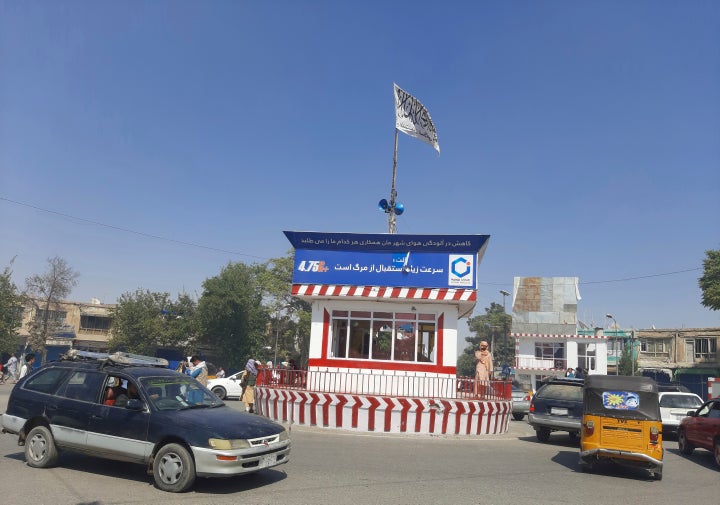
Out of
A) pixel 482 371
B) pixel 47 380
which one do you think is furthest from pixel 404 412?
pixel 47 380

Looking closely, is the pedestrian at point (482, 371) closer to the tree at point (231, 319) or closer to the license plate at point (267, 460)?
the license plate at point (267, 460)

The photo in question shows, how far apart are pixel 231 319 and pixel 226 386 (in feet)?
78.8

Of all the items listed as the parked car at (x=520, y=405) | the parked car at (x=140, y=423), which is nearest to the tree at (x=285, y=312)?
the parked car at (x=520, y=405)

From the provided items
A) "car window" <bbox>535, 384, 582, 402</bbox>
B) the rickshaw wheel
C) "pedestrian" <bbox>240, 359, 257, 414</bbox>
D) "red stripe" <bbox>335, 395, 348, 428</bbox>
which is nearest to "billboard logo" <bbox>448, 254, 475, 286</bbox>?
"car window" <bbox>535, 384, 582, 402</bbox>

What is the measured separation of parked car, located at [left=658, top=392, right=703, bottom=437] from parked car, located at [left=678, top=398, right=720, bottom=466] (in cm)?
360

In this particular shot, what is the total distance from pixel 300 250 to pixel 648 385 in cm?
1063

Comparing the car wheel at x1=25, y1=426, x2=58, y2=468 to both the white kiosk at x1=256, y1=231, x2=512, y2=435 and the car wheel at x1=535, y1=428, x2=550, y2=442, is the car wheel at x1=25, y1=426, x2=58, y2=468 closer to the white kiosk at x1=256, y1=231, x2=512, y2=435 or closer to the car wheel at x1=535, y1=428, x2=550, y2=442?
the white kiosk at x1=256, y1=231, x2=512, y2=435

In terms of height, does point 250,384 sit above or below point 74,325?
below

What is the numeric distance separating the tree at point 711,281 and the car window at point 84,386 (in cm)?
4883

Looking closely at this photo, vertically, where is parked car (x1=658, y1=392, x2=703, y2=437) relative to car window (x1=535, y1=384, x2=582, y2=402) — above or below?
A: below

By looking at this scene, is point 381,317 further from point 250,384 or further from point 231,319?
point 231,319

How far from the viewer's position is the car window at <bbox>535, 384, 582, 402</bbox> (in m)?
13.5

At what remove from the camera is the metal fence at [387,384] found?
579 inches

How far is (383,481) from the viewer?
775cm
